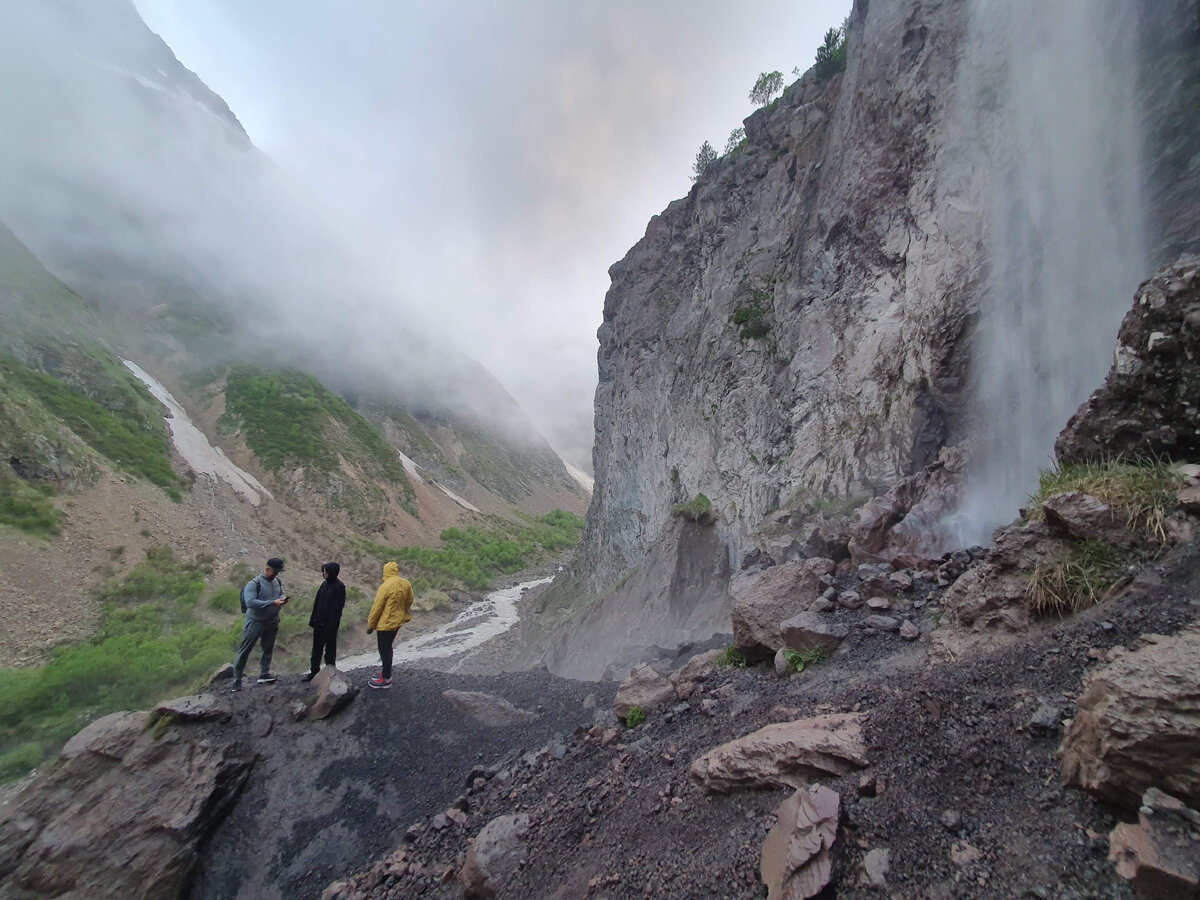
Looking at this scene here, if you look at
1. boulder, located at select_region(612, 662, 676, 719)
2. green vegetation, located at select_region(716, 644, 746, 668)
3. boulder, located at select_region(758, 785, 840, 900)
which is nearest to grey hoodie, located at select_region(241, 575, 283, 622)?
boulder, located at select_region(612, 662, 676, 719)

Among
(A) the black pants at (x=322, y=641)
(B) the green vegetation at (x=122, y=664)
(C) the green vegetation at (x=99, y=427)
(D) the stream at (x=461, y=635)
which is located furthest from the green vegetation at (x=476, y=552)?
(A) the black pants at (x=322, y=641)

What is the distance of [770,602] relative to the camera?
6.56m

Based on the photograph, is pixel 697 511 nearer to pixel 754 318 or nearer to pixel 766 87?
pixel 754 318

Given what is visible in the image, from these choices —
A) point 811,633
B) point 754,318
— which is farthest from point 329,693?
point 754,318

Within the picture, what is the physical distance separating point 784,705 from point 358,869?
5.04 meters

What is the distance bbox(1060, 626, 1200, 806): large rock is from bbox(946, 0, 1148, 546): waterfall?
6984 mm

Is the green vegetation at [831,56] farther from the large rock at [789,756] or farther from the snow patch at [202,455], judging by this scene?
the snow patch at [202,455]

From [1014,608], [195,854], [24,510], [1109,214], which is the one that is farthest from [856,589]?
[24,510]

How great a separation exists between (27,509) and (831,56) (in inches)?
1641

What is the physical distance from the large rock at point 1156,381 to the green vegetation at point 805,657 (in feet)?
11.5

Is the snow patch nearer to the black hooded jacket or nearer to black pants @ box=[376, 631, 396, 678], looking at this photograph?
the black hooded jacket

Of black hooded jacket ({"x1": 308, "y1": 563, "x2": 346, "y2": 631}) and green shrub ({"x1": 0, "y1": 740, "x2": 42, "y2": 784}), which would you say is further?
green shrub ({"x1": 0, "y1": 740, "x2": 42, "y2": 784})

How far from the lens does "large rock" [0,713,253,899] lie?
5465 mm

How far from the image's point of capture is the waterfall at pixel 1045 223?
9.75 metres
